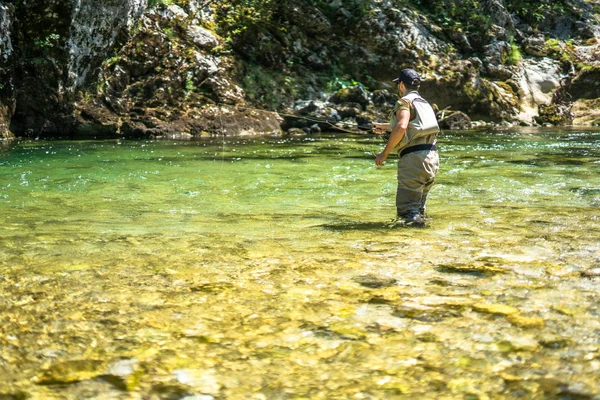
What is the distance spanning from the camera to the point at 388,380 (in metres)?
2.66

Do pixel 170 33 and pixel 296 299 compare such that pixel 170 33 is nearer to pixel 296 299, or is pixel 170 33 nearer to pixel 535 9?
pixel 296 299

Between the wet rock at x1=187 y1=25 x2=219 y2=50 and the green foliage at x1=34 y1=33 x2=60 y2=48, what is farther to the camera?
the wet rock at x1=187 y1=25 x2=219 y2=50

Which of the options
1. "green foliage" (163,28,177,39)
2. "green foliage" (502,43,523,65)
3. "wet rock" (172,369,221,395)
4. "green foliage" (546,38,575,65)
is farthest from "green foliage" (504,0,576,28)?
"wet rock" (172,369,221,395)

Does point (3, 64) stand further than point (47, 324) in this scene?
Yes

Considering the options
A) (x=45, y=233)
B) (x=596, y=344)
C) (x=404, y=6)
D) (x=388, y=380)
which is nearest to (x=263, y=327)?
(x=388, y=380)

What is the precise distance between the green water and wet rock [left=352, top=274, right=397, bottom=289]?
0.6 inches

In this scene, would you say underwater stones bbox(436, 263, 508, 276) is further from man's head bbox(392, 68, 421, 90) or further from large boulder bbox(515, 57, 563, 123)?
large boulder bbox(515, 57, 563, 123)

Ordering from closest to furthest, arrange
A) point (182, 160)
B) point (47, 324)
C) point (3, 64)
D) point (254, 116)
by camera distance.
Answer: point (47, 324)
point (182, 160)
point (3, 64)
point (254, 116)

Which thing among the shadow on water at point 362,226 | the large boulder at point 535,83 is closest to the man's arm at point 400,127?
the shadow on water at point 362,226

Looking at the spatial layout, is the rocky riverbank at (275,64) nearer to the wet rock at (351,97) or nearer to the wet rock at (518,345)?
the wet rock at (351,97)

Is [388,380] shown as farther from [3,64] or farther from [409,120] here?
[3,64]

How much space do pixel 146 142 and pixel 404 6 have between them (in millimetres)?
16786

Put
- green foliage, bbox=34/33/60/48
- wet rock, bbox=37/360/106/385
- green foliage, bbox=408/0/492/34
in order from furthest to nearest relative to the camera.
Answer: green foliage, bbox=408/0/492/34 → green foliage, bbox=34/33/60/48 → wet rock, bbox=37/360/106/385

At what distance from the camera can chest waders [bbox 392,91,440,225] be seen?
22.4ft
